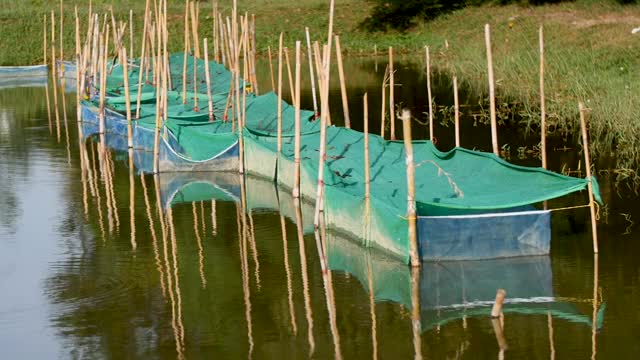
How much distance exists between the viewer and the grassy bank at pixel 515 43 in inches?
613

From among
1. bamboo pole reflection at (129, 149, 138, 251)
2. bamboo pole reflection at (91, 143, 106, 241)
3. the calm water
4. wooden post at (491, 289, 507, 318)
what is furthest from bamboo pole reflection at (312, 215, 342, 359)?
bamboo pole reflection at (91, 143, 106, 241)

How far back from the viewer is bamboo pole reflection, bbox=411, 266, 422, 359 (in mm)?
8836

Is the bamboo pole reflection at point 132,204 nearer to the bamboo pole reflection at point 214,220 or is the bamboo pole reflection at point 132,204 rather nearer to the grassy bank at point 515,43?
the bamboo pole reflection at point 214,220

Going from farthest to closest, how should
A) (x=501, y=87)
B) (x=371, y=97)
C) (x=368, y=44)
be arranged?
(x=368, y=44) → (x=371, y=97) → (x=501, y=87)

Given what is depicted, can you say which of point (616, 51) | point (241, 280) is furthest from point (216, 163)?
point (616, 51)

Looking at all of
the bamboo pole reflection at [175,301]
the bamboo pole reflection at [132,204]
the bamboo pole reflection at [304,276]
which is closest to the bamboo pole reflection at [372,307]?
the bamboo pole reflection at [304,276]

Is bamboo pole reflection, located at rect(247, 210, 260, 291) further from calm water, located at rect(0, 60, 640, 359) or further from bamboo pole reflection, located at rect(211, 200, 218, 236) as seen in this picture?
bamboo pole reflection, located at rect(211, 200, 218, 236)

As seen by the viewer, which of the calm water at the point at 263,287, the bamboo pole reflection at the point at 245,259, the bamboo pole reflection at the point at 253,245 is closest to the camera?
the calm water at the point at 263,287

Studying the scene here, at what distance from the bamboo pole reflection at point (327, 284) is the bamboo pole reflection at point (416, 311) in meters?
0.54

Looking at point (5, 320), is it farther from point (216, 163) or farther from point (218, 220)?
point (216, 163)

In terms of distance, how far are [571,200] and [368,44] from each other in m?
19.2

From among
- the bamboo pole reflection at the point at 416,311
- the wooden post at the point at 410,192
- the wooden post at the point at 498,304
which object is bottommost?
the bamboo pole reflection at the point at 416,311

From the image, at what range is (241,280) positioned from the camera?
1086cm

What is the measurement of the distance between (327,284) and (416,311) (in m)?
1.09
